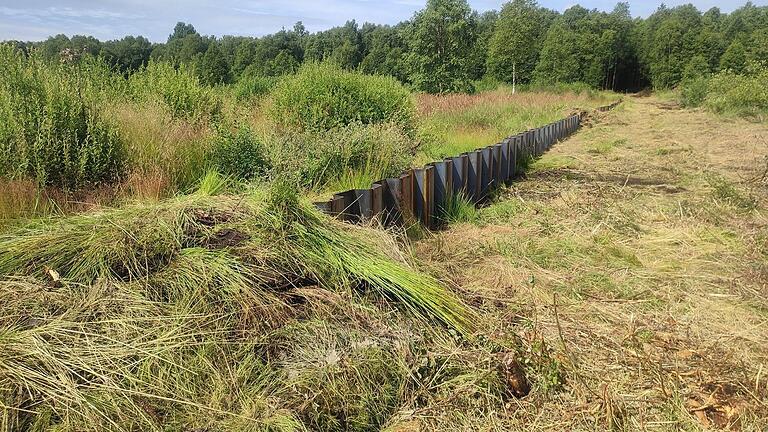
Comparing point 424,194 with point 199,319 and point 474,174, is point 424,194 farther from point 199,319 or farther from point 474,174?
point 199,319

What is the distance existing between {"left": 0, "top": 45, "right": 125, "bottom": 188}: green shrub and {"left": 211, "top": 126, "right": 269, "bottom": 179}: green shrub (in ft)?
2.82

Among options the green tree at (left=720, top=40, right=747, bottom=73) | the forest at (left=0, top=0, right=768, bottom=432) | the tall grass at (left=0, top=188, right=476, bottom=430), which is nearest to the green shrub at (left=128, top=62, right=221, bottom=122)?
the forest at (left=0, top=0, right=768, bottom=432)

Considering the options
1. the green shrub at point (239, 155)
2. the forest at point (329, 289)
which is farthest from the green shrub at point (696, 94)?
the green shrub at point (239, 155)

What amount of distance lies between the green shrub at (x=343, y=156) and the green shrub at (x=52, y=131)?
149 centimetres

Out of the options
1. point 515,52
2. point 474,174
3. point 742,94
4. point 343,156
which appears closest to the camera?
point 343,156

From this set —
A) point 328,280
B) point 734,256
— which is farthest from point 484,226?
point 328,280

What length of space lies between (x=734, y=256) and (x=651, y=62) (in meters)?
56.7

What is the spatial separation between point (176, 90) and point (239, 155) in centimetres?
380

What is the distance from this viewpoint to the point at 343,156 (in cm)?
595

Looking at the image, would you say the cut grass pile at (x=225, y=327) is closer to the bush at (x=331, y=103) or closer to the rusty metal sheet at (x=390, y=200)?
the rusty metal sheet at (x=390, y=200)

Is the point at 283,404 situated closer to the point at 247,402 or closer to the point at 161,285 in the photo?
the point at 247,402

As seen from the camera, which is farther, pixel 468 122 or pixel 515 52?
pixel 515 52

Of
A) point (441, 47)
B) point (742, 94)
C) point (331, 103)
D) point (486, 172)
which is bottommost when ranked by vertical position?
point (486, 172)

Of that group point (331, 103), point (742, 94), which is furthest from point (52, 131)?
point (742, 94)
